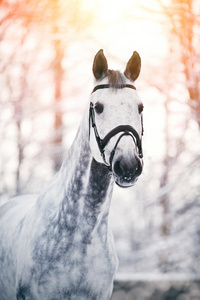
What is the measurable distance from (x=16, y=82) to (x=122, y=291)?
219 centimetres

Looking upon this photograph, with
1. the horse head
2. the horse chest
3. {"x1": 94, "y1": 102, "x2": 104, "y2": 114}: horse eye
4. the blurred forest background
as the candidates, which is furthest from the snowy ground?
{"x1": 94, "y1": 102, "x2": 104, "y2": 114}: horse eye

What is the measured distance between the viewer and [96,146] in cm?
94

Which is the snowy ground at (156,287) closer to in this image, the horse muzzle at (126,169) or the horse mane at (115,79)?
the horse muzzle at (126,169)

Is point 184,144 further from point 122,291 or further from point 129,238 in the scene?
point 122,291

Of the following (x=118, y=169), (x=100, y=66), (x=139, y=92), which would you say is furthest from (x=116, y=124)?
(x=139, y=92)

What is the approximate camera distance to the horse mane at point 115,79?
0.95 m

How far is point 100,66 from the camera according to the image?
1.00 metres

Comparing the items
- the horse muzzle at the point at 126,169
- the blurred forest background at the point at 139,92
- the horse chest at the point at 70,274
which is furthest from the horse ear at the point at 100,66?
the blurred forest background at the point at 139,92

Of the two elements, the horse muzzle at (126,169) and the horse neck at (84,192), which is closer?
the horse muzzle at (126,169)

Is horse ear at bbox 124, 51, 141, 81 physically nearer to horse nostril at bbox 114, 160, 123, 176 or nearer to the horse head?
the horse head

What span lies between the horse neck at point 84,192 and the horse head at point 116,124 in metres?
0.07

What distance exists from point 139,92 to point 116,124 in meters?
1.72

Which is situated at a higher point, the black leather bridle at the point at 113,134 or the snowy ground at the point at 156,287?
the black leather bridle at the point at 113,134

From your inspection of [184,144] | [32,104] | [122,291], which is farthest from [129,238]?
[32,104]
